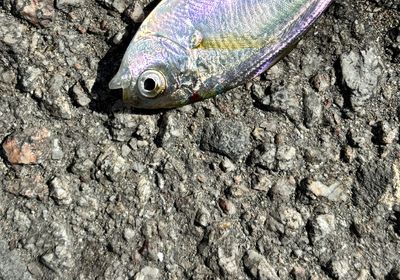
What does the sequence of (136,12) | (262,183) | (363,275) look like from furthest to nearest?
(136,12) < (262,183) < (363,275)

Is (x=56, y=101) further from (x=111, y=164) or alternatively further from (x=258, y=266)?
(x=258, y=266)

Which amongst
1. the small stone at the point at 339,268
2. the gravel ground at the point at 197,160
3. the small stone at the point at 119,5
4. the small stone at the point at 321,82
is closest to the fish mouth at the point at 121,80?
the gravel ground at the point at 197,160

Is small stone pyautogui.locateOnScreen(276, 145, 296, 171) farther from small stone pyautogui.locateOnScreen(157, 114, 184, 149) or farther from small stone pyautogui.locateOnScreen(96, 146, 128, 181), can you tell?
small stone pyautogui.locateOnScreen(96, 146, 128, 181)

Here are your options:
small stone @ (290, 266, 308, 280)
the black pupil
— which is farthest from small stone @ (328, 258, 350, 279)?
the black pupil

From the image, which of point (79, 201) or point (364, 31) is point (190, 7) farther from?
point (79, 201)

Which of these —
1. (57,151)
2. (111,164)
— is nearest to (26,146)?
(57,151)

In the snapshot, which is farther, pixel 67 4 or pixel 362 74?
pixel 67 4
